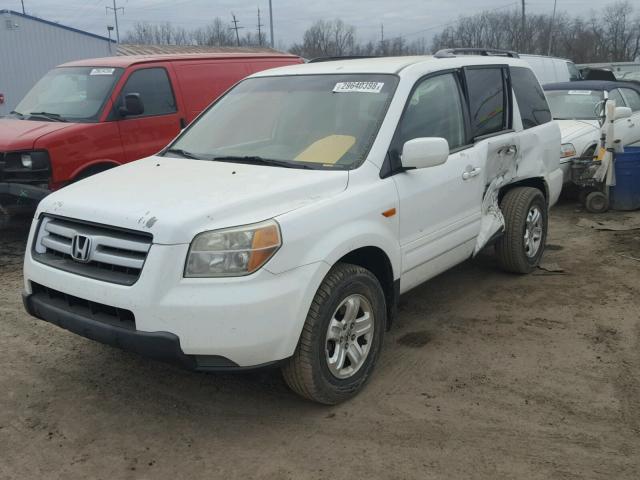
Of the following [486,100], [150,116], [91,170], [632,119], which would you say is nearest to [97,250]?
[486,100]

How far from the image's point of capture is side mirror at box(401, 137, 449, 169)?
374cm

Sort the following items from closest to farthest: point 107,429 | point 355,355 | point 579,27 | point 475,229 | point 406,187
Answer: point 107,429
point 355,355
point 406,187
point 475,229
point 579,27

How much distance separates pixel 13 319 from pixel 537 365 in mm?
3980

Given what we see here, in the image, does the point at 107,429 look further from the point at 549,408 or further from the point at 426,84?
the point at 426,84

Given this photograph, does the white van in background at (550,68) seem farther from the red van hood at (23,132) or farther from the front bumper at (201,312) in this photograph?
the front bumper at (201,312)

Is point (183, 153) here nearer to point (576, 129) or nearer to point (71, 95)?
point (71, 95)

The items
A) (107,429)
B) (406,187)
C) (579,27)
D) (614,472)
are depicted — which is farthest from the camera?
(579,27)

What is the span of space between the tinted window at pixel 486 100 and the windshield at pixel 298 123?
104 centimetres

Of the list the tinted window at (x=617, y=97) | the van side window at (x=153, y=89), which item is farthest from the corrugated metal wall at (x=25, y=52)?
the tinted window at (x=617, y=97)

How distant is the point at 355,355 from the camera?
12.0ft

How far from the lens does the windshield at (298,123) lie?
392 cm

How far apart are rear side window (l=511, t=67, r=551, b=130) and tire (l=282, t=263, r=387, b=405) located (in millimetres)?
2790

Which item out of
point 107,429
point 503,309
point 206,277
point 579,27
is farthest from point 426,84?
point 579,27

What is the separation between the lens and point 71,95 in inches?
293
